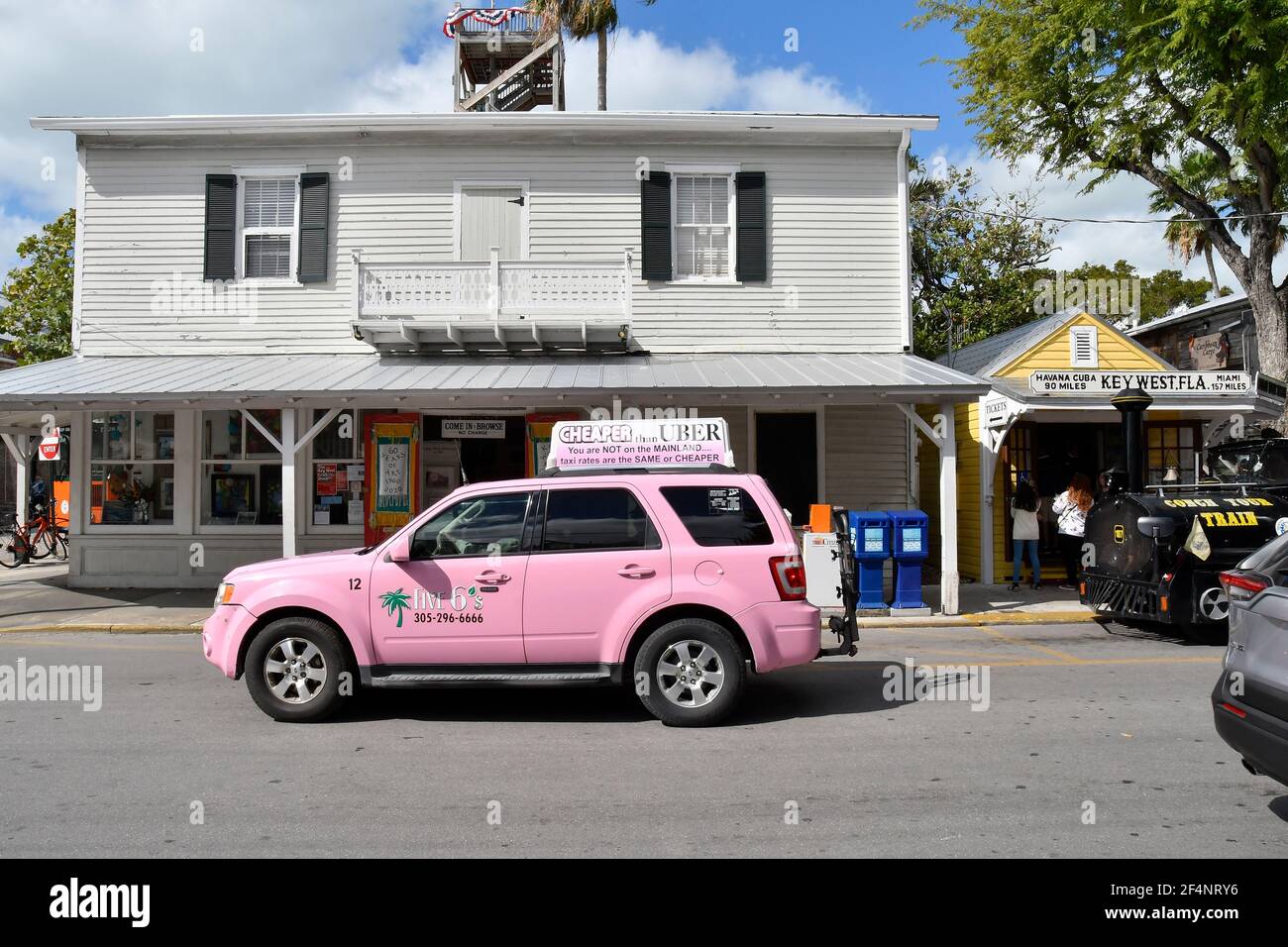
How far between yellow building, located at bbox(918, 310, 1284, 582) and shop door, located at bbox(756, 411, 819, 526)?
8.65 feet

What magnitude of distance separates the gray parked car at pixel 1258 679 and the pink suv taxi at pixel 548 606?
2629 mm

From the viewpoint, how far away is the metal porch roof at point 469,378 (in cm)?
1097

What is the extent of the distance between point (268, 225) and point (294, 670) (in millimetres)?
9995

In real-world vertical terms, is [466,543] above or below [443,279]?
below

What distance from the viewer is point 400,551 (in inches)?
248

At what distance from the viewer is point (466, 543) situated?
636 centimetres

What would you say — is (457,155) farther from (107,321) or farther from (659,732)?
(659,732)

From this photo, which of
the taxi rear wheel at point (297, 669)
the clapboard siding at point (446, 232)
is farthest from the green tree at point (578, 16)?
the taxi rear wheel at point (297, 669)

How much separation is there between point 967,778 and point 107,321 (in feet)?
47.2

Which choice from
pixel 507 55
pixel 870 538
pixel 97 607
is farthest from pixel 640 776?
pixel 507 55

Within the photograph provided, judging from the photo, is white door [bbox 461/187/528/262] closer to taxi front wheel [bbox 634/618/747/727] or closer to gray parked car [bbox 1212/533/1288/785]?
taxi front wheel [bbox 634/618/747/727]

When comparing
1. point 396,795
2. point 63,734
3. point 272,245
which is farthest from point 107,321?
point 396,795

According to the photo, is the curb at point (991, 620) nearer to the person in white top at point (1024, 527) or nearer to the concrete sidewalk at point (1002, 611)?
the concrete sidewalk at point (1002, 611)

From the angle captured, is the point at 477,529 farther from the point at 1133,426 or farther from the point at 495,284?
the point at 1133,426
